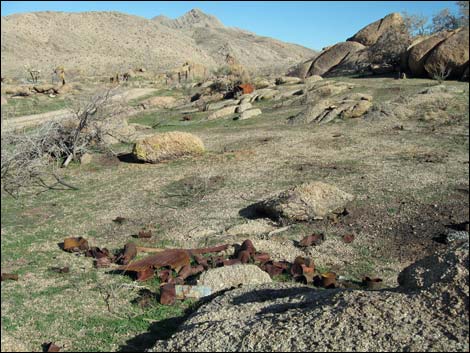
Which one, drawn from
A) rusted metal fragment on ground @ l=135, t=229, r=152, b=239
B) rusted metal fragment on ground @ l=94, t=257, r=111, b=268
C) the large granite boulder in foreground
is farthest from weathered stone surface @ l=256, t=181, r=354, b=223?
the large granite boulder in foreground

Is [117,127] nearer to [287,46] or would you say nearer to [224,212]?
[224,212]

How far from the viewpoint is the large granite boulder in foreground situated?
9.38ft

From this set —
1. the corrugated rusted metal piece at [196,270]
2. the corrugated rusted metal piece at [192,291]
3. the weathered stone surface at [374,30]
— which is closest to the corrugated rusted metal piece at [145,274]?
the corrugated rusted metal piece at [196,270]

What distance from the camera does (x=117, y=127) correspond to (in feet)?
51.0

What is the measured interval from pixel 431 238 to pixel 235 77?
74.1ft

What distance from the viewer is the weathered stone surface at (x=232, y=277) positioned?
5289 mm

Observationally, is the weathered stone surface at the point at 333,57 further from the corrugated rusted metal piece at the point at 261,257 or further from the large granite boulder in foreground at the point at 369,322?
the large granite boulder in foreground at the point at 369,322

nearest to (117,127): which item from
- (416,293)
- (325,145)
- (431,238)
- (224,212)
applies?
(325,145)

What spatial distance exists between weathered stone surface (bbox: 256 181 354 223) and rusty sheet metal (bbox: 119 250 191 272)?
6.87 feet

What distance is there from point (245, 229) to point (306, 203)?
1004mm

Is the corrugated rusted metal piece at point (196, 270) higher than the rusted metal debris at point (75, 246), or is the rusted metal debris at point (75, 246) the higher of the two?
the rusted metal debris at point (75, 246)

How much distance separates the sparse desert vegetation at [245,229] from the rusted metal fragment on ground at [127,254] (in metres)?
0.03

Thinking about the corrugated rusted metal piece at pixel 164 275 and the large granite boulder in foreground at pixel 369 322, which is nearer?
the large granite boulder in foreground at pixel 369 322

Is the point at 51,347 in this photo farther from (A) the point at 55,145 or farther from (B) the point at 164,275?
(A) the point at 55,145
